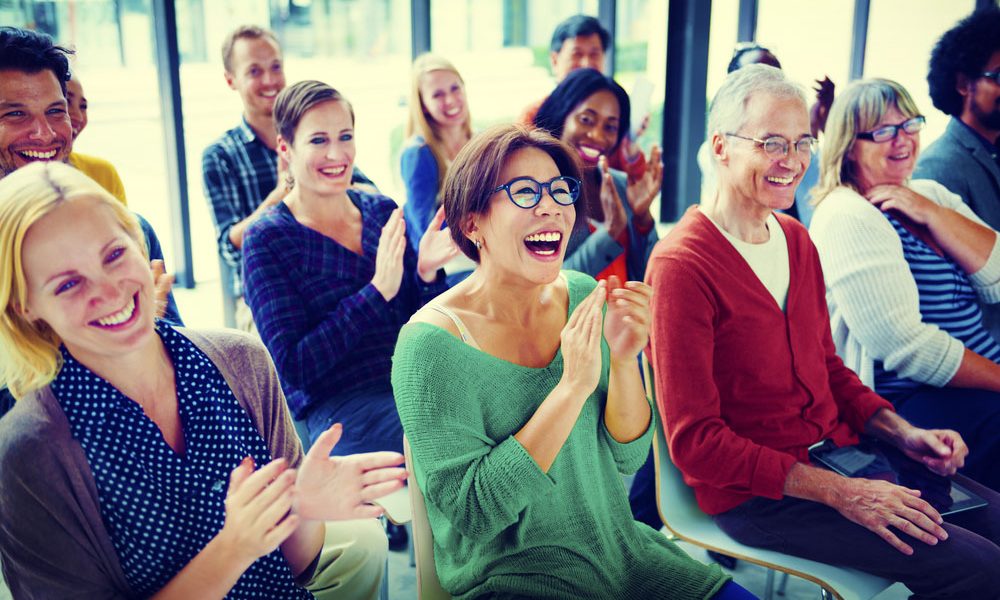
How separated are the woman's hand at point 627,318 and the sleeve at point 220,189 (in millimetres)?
1813

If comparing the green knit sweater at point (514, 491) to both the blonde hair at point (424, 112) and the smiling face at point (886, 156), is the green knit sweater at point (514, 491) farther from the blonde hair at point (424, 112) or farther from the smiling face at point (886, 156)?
the blonde hair at point (424, 112)

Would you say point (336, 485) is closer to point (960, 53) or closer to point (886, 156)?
point (886, 156)

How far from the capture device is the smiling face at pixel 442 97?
326 cm

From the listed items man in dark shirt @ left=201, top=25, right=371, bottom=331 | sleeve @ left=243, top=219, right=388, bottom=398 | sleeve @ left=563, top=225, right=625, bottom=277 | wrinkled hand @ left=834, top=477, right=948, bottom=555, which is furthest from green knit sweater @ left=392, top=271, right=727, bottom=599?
man in dark shirt @ left=201, top=25, right=371, bottom=331

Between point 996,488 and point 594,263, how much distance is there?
4.14 ft

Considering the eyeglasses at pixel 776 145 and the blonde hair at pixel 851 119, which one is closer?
the eyeglasses at pixel 776 145

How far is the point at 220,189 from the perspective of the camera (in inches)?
Result: 115

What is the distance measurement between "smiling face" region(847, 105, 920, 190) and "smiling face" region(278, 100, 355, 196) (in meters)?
1.42

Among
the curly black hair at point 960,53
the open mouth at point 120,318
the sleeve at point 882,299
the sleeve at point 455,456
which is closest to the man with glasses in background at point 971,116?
the curly black hair at point 960,53

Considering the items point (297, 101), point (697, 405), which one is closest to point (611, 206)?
point (297, 101)

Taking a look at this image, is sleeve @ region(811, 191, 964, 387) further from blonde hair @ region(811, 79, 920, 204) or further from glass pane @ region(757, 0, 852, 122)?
glass pane @ region(757, 0, 852, 122)

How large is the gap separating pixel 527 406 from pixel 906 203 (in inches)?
53.2

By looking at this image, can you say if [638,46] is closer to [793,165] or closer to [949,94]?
[949,94]

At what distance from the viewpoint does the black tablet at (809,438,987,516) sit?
68.2 inches
